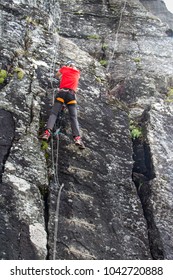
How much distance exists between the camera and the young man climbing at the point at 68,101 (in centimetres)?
1161

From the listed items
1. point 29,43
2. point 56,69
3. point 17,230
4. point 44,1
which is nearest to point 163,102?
point 56,69

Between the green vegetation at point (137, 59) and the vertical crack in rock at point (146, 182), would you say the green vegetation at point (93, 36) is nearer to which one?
the green vegetation at point (137, 59)

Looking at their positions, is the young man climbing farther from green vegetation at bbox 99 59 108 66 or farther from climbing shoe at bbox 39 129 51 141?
green vegetation at bbox 99 59 108 66

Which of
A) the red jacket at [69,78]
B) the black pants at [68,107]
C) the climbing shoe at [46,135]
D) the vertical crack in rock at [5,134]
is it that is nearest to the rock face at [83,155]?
the vertical crack in rock at [5,134]

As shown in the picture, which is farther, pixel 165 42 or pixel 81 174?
pixel 165 42

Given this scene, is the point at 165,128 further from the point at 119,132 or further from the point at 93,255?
the point at 93,255

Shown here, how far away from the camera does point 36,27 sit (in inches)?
617

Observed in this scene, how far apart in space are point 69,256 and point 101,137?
13.9 ft

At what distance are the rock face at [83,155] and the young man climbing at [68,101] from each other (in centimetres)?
32

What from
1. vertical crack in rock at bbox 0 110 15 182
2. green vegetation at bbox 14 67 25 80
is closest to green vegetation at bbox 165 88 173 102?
green vegetation at bbox 14 67 25 80

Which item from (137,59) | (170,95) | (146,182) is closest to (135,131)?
(146,182)

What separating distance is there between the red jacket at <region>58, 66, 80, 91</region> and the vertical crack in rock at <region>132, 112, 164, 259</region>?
2716 millimetres

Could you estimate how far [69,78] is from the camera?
12.4 m

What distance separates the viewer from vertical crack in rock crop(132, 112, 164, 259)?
34.5 ft
